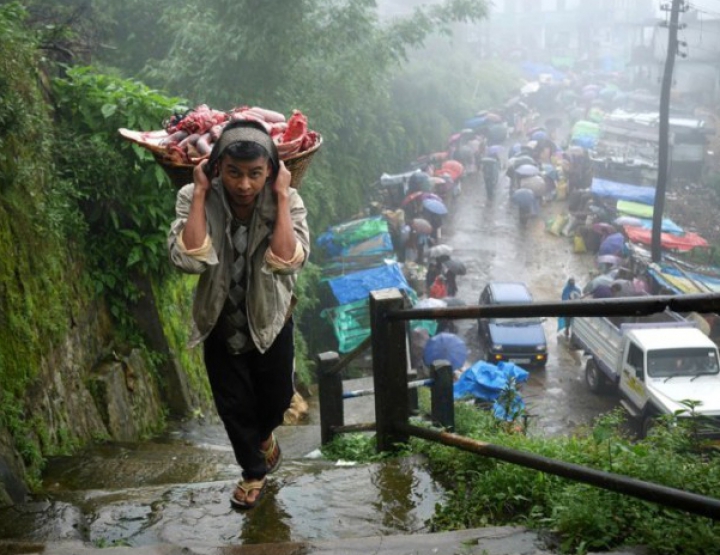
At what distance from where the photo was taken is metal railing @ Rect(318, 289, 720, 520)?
225 centimetres

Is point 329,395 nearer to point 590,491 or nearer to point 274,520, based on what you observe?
point 274,520

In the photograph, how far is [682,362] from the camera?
13344mm

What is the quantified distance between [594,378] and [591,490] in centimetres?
1332

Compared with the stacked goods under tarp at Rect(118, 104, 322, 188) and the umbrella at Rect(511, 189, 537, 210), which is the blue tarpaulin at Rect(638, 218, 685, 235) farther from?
the stacked goods under tarp at Rect(118, 104, 322, 188)

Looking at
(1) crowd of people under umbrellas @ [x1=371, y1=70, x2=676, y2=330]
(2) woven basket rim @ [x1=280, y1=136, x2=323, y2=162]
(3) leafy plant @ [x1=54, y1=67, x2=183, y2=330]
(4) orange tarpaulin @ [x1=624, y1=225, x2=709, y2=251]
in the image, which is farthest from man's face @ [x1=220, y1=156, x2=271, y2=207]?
(4) orange tarpaulin @ [x1=624, y1=225, x2=709, y2=251]

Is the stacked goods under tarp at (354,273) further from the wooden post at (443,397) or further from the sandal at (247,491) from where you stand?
the sandal at (247,491)

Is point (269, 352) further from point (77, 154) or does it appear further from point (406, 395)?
point (77, 154)

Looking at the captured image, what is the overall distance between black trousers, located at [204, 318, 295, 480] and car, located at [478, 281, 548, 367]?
41.6 ft

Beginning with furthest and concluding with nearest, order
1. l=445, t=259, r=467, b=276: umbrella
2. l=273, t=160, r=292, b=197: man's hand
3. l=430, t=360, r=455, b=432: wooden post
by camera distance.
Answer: l=445, t=259, r=467, b=276: umbrella < l=430, t=360, r=455, b=432: wooden post < l=273, t=160, r=292, b=197: man's hand

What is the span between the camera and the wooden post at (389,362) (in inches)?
148

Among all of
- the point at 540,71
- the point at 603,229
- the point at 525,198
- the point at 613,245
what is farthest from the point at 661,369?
the point at 540,71

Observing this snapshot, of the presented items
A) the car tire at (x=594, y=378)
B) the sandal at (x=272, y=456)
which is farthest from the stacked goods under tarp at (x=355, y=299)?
the sandal at (x=272, y=456)

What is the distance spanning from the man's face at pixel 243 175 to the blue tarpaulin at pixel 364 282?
44.9 feet

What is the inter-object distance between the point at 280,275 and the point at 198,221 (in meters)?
0.38
